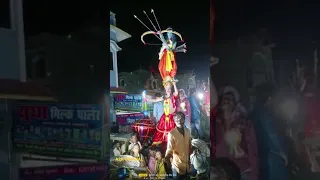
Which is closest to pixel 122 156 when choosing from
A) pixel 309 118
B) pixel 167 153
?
pixel 167 153

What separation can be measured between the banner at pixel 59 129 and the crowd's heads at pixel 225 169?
708mm

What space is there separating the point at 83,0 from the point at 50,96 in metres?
0.64

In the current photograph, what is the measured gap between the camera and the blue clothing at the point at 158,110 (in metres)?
1.93

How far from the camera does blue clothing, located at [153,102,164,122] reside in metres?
1.93

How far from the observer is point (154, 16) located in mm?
1898

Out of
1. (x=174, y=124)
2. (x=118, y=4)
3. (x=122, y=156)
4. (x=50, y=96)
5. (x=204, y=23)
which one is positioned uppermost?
(x=118, y=4)

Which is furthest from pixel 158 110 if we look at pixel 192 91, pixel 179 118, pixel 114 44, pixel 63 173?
pixel 63 173

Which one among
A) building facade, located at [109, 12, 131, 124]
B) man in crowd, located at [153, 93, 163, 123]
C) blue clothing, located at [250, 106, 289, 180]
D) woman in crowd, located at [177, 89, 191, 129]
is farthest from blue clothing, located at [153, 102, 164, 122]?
blue clothing, located at [250, 106, 289, 180]

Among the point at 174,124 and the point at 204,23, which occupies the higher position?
the point at 204,23

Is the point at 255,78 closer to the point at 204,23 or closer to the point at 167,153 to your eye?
the point at 204,23

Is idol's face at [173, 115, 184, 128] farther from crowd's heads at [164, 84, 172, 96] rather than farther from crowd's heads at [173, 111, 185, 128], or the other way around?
crowd's heads at [164, 84, 172, 96]

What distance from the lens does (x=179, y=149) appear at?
1.90 metres

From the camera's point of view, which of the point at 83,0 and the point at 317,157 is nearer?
the point at 317,157

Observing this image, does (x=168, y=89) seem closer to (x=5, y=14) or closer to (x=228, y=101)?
(x=228, y=101)
